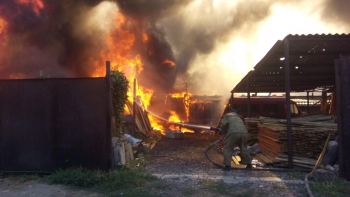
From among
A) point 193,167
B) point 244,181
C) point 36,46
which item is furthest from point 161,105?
point 244,181

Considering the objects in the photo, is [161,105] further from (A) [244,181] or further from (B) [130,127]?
(A) [244,181]

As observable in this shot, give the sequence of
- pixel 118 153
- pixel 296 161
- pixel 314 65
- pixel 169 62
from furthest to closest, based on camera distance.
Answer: pixel 169 62, pixel 314 65, pixel 296 161, pixel 118 153

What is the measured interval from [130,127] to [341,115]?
367 inches

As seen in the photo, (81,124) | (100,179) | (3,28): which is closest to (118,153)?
(100,179)

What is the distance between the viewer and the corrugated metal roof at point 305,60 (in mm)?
7082

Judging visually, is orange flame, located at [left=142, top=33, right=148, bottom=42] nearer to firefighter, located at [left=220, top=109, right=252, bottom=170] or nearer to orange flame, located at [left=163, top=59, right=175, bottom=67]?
orange flame, located at [left=163, top=59, right=175, bottom=67]

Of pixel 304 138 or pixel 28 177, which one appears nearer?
pixel 28 177

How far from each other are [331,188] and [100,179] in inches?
187

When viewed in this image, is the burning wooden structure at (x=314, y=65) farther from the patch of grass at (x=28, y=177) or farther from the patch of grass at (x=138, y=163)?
the patch of grass at (x=28, y=177)

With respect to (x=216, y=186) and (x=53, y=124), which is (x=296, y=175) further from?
(x=53, y=124)

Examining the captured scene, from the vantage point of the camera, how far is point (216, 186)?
5844 millimetres

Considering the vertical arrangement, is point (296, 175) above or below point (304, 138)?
below

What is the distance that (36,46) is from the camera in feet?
54.4

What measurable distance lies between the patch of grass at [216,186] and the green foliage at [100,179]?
1.20m
